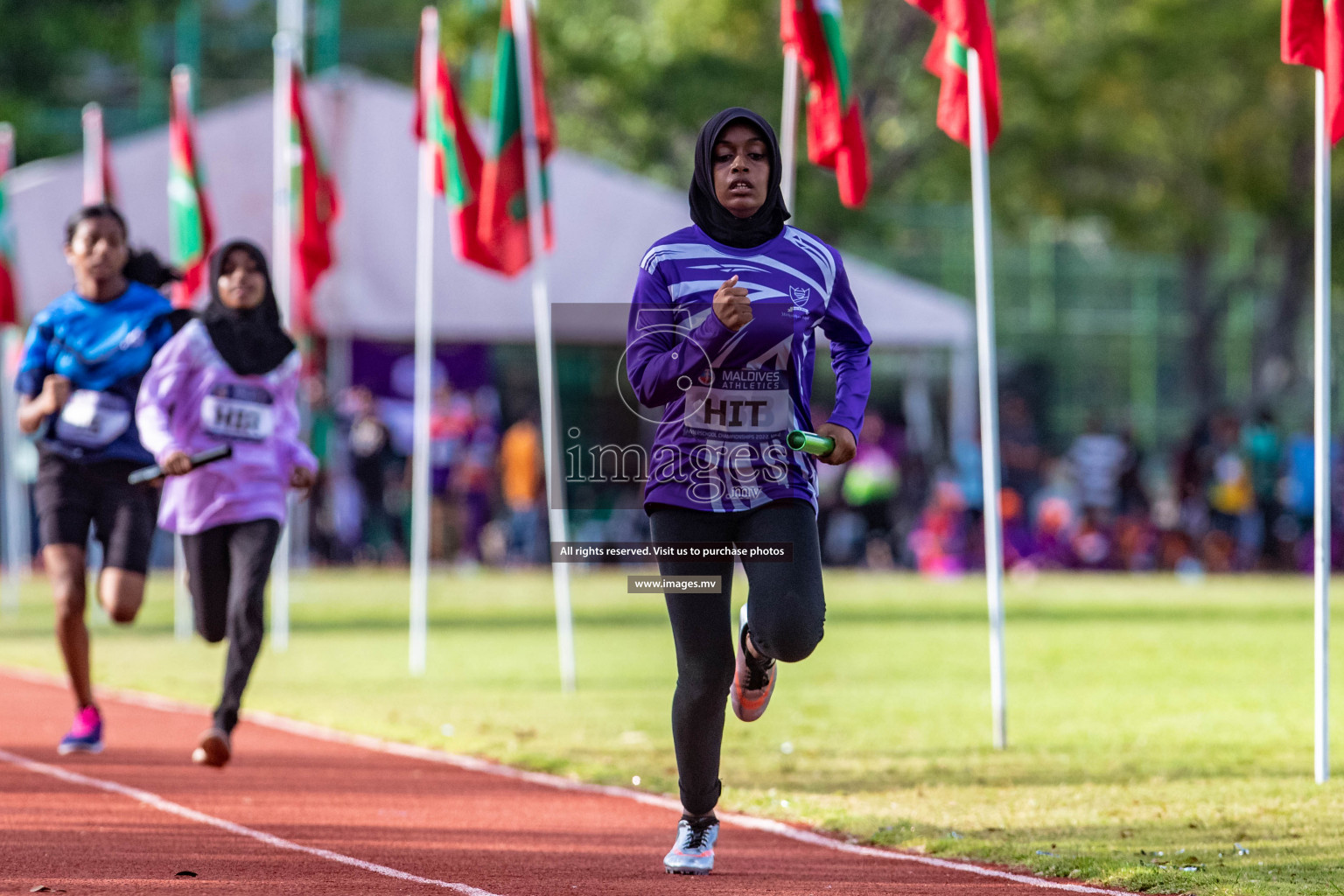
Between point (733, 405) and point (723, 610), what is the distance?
693mm

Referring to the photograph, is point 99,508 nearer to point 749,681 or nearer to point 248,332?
point 248,332

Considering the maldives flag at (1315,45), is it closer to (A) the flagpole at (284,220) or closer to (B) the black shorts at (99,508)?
(B) the black shorts at (99,508)

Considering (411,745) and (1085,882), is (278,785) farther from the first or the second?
(1085,882)

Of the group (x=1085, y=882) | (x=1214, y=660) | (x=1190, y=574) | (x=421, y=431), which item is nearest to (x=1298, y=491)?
(x=1190, y=574)

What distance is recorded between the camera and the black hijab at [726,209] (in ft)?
20.6

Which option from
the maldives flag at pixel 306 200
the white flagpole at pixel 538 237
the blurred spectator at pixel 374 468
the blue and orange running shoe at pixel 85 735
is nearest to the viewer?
the blue and orange running shoe at pixel 85 735

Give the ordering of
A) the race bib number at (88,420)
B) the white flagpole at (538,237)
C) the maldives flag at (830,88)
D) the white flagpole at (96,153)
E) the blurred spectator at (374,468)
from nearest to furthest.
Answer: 1. the race bib number at (88,420)
2. the maldives flag at (830,88)
3. the white flagpole at (538,237)
4. the white flagpole at (96,153)
5. the blurred spectator at (374,468)

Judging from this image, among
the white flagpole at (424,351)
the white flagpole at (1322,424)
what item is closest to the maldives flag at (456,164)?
the white flagpole at (424,351)

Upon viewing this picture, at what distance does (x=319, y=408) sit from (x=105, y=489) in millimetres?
14136

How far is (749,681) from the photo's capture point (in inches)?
262

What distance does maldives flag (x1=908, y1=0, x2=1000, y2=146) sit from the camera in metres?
10.3

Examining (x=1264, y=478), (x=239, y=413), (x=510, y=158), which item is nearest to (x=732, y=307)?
(x=239, y=413)

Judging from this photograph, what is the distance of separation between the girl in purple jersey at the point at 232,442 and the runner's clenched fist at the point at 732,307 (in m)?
3.34

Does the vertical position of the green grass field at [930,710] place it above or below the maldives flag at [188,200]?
below
